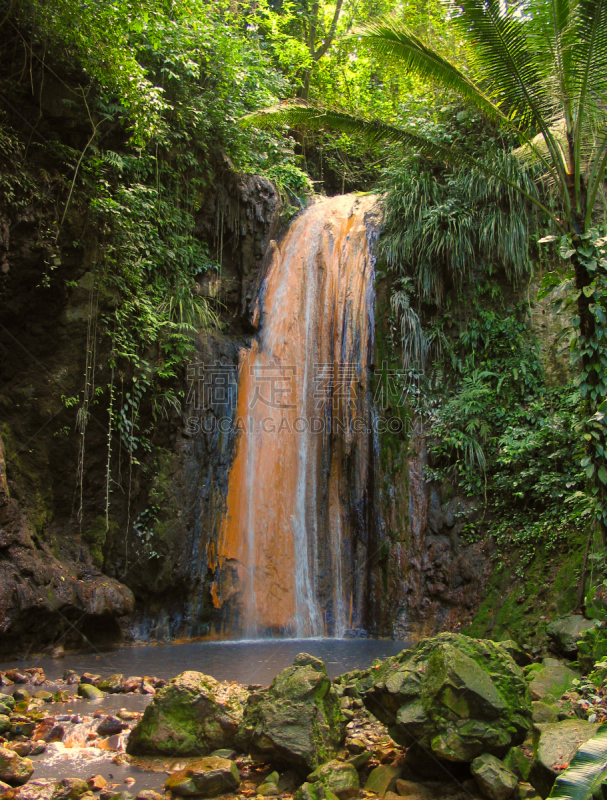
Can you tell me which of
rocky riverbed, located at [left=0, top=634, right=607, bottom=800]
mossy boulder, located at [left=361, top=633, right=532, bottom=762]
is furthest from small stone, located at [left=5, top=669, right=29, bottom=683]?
mossy boulder, located at [left=361, top=633, right=532, bottom=762]

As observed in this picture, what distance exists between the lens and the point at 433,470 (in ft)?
29.9

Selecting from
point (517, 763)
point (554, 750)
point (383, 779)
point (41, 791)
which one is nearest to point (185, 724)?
point (41, 791)

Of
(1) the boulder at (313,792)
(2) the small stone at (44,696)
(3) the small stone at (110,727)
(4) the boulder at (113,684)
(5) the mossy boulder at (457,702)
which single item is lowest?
(4) the boulder at (113,684)

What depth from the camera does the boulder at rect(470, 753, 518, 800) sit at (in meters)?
3.04

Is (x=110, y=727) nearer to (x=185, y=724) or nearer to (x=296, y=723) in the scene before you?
(x=185, y=724)

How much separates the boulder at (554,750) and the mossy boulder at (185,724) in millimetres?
1950

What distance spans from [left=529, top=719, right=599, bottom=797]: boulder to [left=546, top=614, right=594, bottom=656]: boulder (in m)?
2.55

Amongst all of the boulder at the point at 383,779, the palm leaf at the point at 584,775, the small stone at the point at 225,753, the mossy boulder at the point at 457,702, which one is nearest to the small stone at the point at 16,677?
the small stone at the point at 225,753

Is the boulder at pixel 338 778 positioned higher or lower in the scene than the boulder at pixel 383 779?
higher

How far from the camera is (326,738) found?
12.0ft

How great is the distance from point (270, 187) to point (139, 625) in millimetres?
8155

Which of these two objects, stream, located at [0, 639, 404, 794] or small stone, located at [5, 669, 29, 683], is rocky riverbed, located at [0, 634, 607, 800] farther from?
small stone, located at [5, 669, 29, 683]

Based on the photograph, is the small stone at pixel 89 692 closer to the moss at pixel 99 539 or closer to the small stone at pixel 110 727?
the small stone at pixel 110 727

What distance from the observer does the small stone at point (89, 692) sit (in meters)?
5.11
